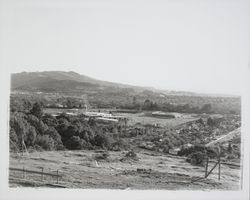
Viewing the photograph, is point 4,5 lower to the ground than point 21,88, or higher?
higher

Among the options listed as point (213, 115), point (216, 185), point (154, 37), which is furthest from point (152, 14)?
point (216, 185)

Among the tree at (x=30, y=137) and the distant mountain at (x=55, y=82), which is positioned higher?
the distant mountain at (x=55, y=82)

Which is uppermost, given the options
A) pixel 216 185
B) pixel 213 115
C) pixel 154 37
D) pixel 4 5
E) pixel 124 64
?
pixel 4 5

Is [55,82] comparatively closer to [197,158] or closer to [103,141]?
[103,141]

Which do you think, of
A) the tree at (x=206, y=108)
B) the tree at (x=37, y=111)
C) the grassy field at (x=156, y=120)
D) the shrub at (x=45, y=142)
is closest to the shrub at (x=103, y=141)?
the grassy field at (x=156, y=120)

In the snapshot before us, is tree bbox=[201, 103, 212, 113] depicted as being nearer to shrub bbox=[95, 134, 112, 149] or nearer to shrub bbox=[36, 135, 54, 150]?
shrub bbox=[95, 134, 112, 149]

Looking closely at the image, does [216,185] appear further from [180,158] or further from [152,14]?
[152,14]

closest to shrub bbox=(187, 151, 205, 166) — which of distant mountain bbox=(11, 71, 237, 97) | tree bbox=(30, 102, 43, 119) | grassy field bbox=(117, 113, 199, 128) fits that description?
grassy field bbox=(117, 113, 199, 128)

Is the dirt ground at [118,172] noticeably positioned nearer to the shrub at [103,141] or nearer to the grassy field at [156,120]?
the shrub at [103,141]
